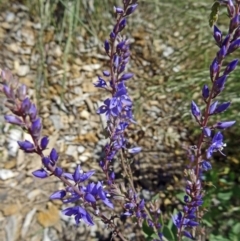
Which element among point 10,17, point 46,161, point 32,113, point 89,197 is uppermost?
point 10,17

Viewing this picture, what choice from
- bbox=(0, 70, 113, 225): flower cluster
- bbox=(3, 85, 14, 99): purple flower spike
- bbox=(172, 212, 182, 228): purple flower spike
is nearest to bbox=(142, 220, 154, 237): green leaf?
bbox=(172, 212, 182, 228): purple flower spike

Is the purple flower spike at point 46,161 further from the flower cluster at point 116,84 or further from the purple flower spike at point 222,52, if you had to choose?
the purple flower spike at point 222,52

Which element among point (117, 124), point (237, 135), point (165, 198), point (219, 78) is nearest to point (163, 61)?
point (237, 135)

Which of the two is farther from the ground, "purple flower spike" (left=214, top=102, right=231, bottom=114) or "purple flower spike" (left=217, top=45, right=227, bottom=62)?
"purple flower spike" (left=217, top=45, right=227, bottom=62)

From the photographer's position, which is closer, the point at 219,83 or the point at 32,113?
the point at 32,113

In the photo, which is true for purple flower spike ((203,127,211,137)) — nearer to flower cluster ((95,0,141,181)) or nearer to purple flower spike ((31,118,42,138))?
flower cluster ((95,0,141,181))

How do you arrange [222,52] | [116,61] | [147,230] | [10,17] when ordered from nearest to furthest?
[222,52], [116,61], [147,230], [10,17]

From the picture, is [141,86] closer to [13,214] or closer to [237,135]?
[237,135]

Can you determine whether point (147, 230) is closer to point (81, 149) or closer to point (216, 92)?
point (216, 92)

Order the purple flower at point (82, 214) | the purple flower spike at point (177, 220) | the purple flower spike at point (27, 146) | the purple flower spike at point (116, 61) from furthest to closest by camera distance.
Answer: the purple flower spike at point (177, 220), the purple flower spike at point (116, 61), the purple flower at point (82, 214), the purple flower spike at point (27, 146)

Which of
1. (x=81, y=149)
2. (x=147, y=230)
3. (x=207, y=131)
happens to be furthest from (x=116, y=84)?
(x=81, y=149)

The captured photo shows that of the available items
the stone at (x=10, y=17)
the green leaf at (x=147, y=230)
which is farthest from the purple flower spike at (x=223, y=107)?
the stone at (x=10, y=17)

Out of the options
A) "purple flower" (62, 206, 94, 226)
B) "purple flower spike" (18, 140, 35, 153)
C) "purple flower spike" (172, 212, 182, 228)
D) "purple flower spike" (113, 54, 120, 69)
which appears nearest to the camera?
"purple flower spike" (18, 140, 35, 153)
